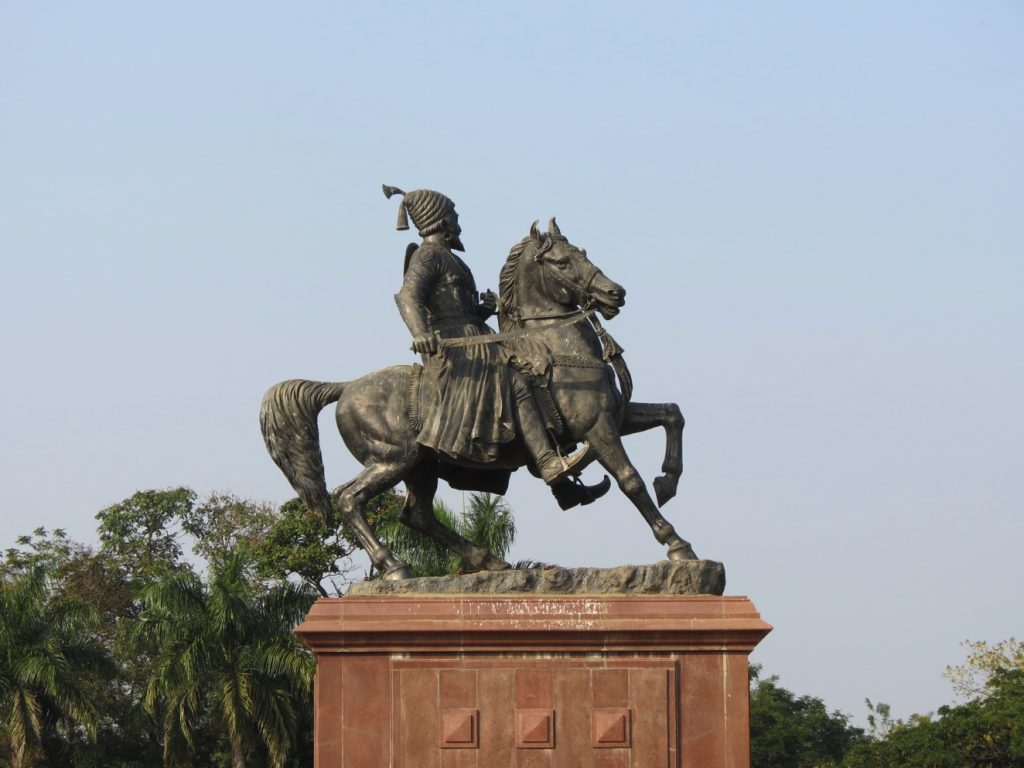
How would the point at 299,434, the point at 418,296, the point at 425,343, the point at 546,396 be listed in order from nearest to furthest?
the point at 425,343
the point at 546,396
the point at 418,296
the point at 299,434

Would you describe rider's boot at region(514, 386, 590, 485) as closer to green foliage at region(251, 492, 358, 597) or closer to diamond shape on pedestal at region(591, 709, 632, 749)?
diamond shape on pedestal at region(591, 709, 632, 749)

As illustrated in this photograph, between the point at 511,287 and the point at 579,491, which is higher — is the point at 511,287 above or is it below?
above

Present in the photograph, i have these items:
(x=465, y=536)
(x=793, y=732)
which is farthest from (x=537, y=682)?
(x=793, y=732)

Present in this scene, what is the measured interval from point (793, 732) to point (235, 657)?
555 inches

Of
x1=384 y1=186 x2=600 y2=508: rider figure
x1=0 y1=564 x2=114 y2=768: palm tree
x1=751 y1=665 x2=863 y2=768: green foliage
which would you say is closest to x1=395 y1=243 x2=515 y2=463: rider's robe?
x1=384 y1=186 x2=600 y2=508: rider figure

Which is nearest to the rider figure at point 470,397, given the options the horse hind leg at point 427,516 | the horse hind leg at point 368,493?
the horse hind leg at point 368,493

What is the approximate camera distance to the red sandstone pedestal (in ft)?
45.6

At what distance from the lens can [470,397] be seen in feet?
48.6

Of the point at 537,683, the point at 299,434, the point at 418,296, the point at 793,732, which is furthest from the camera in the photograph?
the point at 793,732

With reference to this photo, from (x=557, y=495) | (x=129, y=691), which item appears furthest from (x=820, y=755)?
(x=557, y=495)

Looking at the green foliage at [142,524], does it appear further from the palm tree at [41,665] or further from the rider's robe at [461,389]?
the rider's robe at [461,389]

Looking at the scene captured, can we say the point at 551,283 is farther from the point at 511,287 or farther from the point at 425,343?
the point at 425,343

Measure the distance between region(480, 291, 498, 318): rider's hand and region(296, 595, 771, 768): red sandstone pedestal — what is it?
2.65 m

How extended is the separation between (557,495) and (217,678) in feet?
45.7
